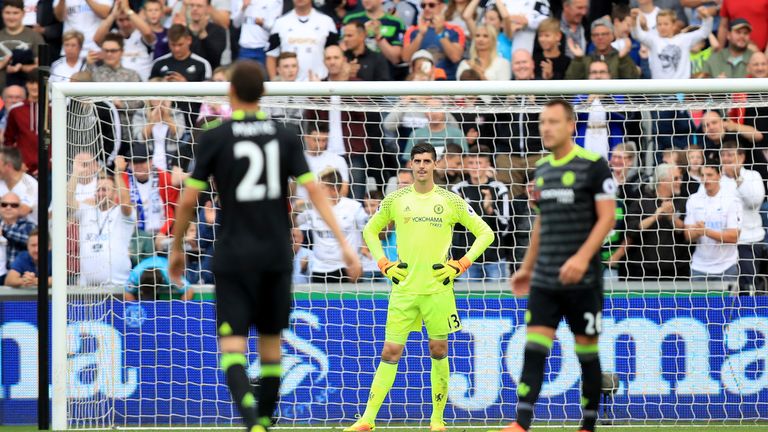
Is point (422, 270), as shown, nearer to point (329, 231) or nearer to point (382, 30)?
point (329, 231)

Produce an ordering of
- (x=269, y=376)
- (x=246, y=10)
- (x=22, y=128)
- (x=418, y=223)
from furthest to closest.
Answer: (x=246, y=10) → (x=22, y=128) → (x=418, y=223) → (x=269, y=376)

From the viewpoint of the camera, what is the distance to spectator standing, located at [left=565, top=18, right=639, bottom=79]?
12.6 meters

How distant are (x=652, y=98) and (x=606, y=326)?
2.01 m

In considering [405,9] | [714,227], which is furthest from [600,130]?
[405,9]

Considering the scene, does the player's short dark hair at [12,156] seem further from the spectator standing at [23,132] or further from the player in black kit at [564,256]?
the player in black kit at [564,256]

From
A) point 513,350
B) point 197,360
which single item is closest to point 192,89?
point 197,360

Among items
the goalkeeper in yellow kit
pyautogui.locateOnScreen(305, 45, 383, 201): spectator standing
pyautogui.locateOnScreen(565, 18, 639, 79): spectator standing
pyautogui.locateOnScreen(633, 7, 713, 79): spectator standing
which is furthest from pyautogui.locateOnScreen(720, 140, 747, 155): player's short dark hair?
pyautogui.locateOnScreen(305, 45, 383, 201): spectator standing

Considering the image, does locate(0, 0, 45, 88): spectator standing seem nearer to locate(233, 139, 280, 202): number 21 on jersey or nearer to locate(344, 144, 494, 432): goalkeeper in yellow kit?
locate(344, 144, 494, 432): goalkeeper in yellow kit

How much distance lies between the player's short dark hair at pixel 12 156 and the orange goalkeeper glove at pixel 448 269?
4.84 m

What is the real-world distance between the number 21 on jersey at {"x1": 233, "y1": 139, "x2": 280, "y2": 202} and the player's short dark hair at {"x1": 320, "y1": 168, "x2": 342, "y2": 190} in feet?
15.2

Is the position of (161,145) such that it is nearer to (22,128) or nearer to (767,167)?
(22,128)

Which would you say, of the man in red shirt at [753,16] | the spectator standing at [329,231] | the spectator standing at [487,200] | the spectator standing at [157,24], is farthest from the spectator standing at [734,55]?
the spectator standing at [157,24]

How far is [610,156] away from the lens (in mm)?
11172

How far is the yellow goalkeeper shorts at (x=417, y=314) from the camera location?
9.20 meters
